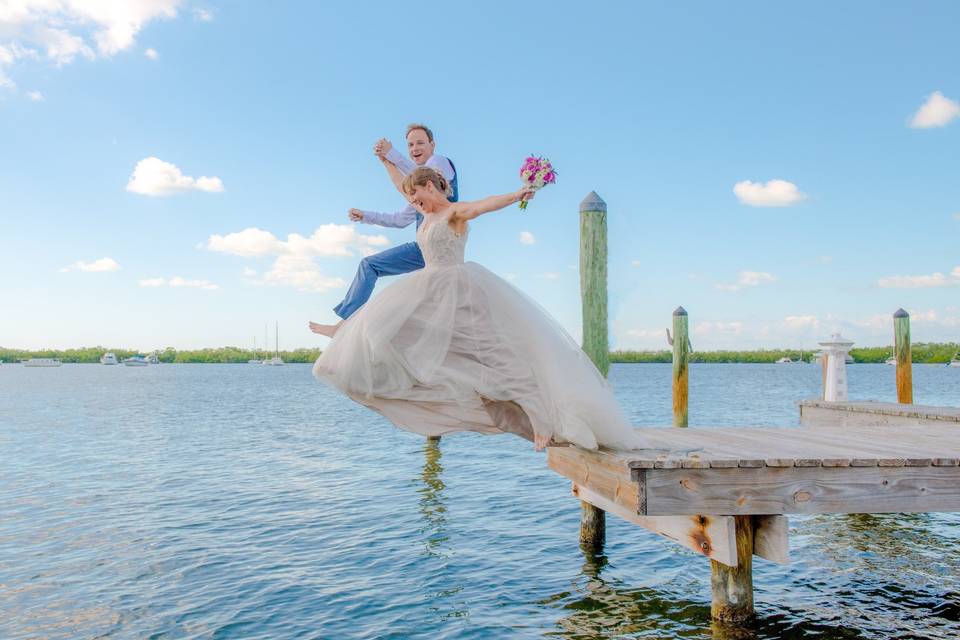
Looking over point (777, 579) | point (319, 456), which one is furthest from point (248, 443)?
point (777, 579)

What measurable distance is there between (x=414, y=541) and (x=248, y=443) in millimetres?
16884

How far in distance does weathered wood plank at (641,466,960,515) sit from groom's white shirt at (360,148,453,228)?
2995 mm

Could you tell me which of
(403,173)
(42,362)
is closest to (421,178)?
(403,173)

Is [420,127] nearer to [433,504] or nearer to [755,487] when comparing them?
[755,487]

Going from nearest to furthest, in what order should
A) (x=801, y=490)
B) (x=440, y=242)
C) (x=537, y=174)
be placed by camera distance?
1. (x=537, y=174)
2. (x=440, y=242)
3. (x=801, y=490)

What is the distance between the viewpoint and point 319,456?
23.2 metres

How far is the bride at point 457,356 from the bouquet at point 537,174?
220 mm

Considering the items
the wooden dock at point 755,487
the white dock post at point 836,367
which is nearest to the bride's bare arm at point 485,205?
the wooden dock at point 755,487

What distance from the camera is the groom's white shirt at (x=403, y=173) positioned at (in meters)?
6.54

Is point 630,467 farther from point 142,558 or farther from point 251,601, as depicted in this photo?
point 142,558

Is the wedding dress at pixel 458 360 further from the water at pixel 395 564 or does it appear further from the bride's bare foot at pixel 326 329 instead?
the water at pixel 395 564

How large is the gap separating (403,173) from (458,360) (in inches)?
67.5

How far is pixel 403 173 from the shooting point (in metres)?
6.63

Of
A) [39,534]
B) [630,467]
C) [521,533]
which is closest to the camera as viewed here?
[630,467]
